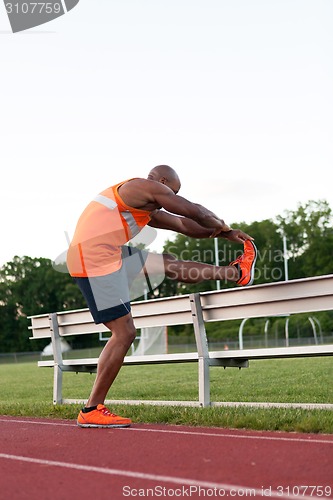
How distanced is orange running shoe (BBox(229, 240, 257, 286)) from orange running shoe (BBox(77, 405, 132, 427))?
4.76ft

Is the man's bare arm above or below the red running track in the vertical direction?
above

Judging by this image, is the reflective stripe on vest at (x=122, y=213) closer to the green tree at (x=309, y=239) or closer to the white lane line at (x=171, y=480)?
the white lane line at (x=171, y=480)

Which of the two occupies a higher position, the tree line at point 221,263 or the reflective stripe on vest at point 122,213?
the tree line at point 221,263

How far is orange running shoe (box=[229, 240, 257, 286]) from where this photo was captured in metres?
6.59

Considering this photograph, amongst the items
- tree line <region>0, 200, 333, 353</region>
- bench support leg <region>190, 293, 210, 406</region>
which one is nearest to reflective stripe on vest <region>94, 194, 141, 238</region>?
bench support leg <region>190, 293, 210, 406</region>

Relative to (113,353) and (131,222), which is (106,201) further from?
(113,353)

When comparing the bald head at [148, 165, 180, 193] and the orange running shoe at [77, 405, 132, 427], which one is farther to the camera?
the bald head at [148, 165, 180, 193]

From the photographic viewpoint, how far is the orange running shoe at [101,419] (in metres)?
6.25

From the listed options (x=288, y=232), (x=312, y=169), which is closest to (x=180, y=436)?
(x=312, y=169)

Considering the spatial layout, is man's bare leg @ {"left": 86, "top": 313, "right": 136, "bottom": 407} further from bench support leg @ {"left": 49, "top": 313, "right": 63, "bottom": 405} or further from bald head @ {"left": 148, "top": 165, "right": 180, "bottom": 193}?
bench support leg @ {"left": 49, "top": 313, "right": 63, "bottom": 405}

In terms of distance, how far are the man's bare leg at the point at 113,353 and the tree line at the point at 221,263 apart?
58.2m

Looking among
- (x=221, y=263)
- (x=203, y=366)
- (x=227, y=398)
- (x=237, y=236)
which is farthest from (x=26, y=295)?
(x=237, y=236)

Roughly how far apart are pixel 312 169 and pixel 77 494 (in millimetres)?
56228

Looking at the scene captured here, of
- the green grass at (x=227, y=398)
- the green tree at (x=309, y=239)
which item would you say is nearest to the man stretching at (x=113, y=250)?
the green grass at (x=227, y=398)
